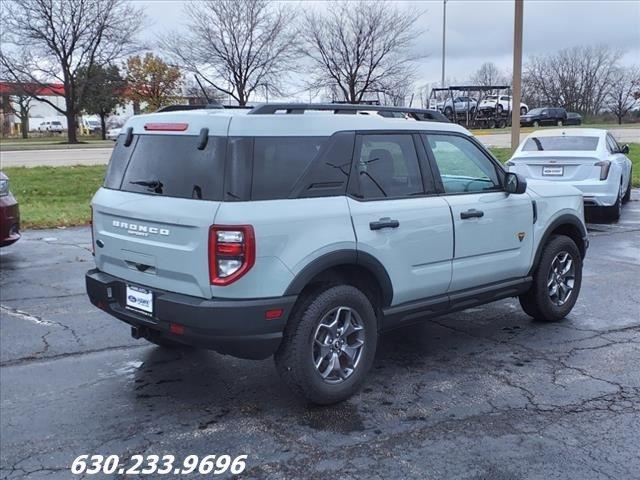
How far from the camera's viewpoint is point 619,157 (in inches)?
459

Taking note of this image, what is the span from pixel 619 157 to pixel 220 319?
33.2 feet

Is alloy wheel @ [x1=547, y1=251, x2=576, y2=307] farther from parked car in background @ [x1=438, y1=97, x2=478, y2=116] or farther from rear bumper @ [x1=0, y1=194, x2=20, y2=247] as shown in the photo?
parked car in background @ [x1=438, y1=97, x2=478, y2=116]

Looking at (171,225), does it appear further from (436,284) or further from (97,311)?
(97,311)

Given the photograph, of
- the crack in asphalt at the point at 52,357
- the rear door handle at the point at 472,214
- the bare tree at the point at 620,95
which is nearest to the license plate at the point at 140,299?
the crack in asphalt at the point at 52,357

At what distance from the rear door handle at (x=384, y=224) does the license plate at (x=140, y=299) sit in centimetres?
145

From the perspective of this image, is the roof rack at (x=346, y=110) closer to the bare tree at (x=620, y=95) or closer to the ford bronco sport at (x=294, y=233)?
the ford bronco sport at (x=294, y=233)

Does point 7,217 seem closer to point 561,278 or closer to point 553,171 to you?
point 561,278

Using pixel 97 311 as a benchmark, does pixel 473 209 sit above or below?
above

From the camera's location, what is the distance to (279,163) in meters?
3.91

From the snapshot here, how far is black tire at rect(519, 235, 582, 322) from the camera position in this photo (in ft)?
18.5

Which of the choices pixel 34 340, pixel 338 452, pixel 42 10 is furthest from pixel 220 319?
pixel 42 10

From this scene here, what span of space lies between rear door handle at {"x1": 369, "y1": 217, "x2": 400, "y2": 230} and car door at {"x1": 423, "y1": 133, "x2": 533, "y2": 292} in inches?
24.3

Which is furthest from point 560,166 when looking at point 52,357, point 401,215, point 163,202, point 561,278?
point 52,357

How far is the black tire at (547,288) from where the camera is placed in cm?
565
